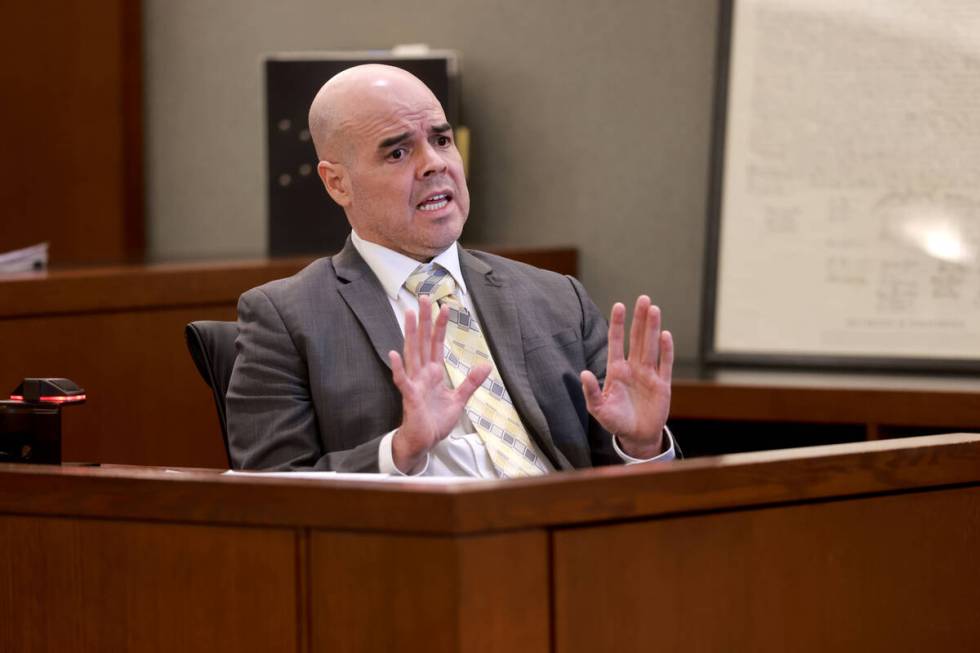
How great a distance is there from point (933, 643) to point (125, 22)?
11.2ft

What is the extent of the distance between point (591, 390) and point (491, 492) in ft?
2.07

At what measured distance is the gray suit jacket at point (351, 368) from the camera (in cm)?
237

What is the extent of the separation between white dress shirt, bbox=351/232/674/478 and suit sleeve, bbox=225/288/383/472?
0.34 ft

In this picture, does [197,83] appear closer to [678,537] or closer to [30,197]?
[30,197]

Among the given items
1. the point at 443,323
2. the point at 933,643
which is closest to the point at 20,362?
the point at 443,323

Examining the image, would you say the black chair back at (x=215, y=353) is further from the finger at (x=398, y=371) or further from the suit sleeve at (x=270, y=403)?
the finger at (x=398, y=371)

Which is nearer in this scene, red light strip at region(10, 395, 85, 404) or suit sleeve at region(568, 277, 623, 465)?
red light strip at region(10, 395, 85, 404)

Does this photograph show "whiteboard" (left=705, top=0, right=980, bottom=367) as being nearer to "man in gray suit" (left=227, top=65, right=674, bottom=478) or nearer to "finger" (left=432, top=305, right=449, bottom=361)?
"man in gray suit" (left=227, top=65, right=674, bottom=478)

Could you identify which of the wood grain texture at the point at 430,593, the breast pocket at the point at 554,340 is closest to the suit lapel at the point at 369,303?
the breast pocket at the point at 554,340


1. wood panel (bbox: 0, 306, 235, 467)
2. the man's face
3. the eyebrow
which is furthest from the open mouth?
wood panel (bbox: 0, 306, 235, 467)

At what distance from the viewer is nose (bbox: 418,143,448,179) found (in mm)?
2471

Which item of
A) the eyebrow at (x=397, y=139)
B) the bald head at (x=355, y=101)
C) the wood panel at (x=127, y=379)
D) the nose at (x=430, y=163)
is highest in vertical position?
the bald head at (x=355, y=101)

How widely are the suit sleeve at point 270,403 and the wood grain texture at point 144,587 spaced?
56 cm

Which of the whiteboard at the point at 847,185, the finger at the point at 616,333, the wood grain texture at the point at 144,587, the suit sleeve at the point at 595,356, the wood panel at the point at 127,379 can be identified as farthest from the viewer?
the whiteboard at the point at 847,185
